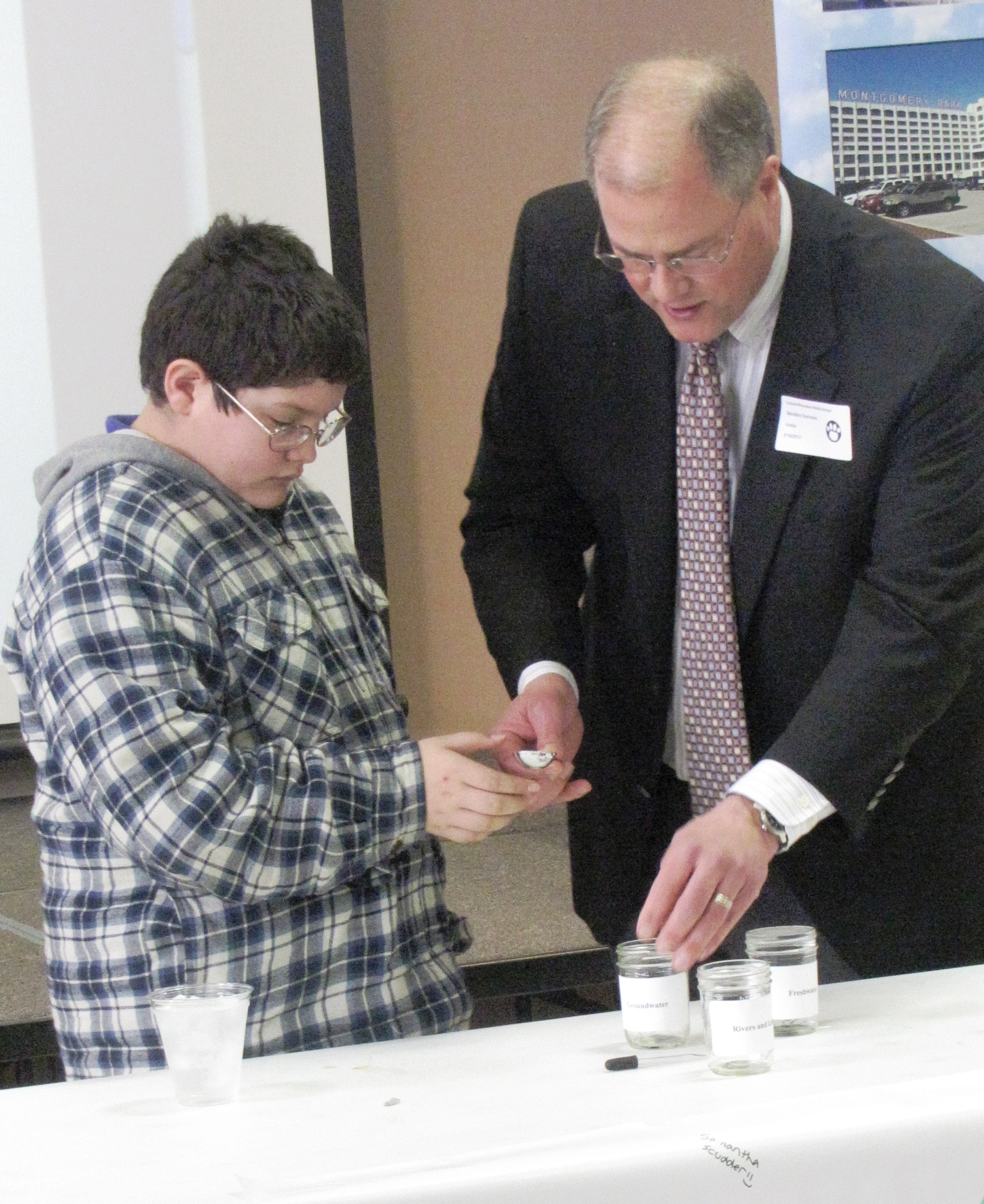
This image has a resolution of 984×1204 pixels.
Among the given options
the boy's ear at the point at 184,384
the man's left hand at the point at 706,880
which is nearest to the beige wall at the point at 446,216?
the boy's ear at the point at 184,384

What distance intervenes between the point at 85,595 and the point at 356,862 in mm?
379

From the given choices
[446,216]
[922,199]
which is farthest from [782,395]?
[446,216]

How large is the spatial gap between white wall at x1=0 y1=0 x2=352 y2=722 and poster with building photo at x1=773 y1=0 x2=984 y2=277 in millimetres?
1139

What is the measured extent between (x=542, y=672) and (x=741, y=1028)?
28.3 inches

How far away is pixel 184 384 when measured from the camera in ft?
5.10

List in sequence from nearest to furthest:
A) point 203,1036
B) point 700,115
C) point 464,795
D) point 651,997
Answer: point 203,1036
point 651,997
point 464,795
point 700,115

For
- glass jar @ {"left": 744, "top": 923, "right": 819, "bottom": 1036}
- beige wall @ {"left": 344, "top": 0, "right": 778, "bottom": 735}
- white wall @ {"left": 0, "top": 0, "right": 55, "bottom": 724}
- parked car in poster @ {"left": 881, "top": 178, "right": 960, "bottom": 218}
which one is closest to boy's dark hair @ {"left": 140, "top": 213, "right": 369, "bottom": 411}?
glass jar @ {"left": 744, "top": 923, "right": 819, "bottom": 1036}

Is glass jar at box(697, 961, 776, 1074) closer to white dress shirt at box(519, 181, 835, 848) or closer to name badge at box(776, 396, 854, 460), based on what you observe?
white dress shirt at box(519, 181, 835, 848)

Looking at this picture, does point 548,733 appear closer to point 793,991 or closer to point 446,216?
point 793,991

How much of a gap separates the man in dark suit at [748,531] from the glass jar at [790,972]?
0.22 feet

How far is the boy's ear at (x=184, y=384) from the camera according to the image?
154cm

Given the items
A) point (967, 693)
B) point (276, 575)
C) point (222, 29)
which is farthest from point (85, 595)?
point (222, 29)

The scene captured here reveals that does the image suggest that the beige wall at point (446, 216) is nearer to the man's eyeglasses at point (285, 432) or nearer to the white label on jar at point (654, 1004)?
the man's eyeglasses at point (285, 432)

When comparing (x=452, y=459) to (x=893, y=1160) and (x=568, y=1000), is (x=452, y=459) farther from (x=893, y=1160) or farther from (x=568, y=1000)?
(x=893, y=1160)
